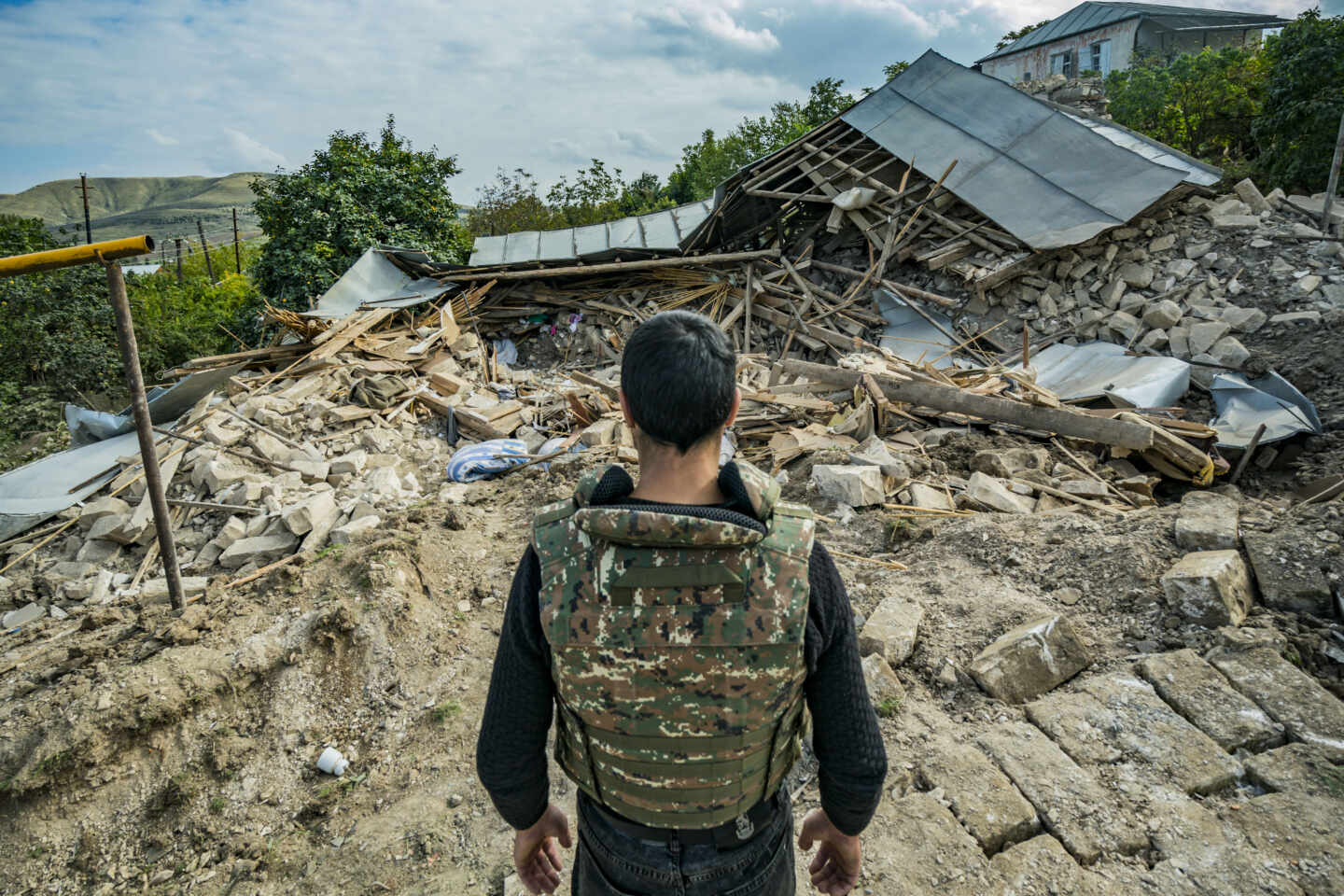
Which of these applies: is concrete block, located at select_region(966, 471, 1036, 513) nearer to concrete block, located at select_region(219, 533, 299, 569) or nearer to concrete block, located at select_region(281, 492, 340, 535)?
concrete block, located at select_region(281, 492, 340, 535)

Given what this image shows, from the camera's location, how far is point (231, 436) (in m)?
6.40

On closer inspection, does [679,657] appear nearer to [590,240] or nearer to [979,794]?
[979,794]

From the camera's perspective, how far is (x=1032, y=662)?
119 inches

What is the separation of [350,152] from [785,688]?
17.1 meters

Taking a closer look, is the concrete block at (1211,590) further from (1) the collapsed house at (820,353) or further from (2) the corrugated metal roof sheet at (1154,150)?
(2) the corrugated metal roof sheet at (1154,150)

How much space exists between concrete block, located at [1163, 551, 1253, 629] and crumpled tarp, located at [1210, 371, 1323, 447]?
9.69 feet

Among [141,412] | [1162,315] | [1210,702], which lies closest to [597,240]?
[1162,315]

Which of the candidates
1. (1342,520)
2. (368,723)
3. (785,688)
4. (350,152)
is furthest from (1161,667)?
(350,152)

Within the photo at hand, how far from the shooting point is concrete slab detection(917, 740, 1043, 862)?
2.33 metres

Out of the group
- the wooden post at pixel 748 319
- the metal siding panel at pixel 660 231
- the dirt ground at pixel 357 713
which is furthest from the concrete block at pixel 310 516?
the metal siding panel at pixel 660 231

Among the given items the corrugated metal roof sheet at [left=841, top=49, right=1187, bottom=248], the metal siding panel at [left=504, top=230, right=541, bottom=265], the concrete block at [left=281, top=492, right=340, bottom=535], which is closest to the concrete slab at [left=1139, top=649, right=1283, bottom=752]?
the concrete block at [left=281, top=492, right=340, bottom=535]

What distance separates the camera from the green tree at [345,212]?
41.6 feet

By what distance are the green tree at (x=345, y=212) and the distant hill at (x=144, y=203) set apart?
11293cm

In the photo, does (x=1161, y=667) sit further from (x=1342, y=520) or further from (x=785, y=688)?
(x=785, y=688)
